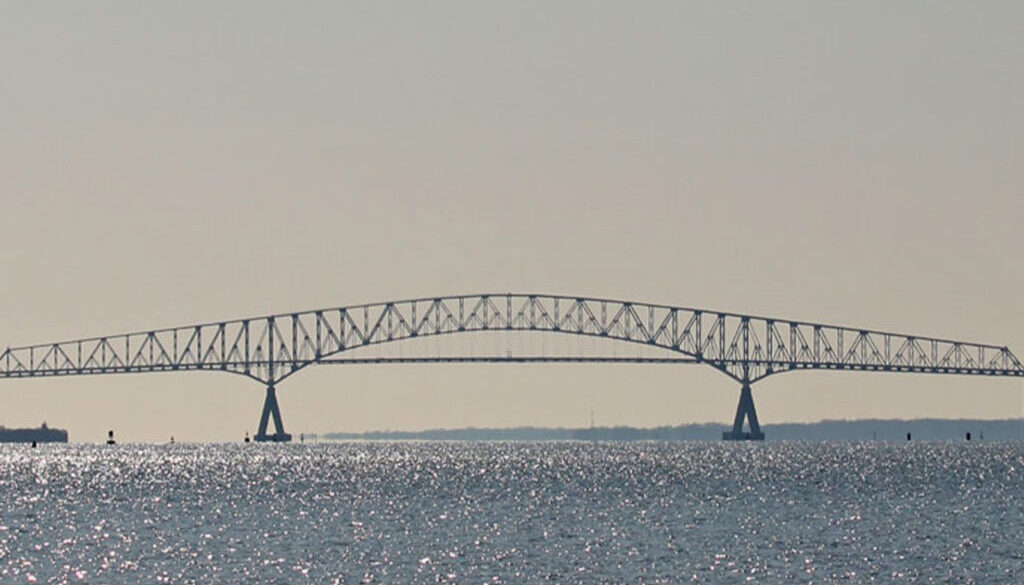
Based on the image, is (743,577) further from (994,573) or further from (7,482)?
(7,482)

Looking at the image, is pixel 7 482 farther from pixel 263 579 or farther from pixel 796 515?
pixel 263 579

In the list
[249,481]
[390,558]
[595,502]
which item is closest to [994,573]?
[390,558]

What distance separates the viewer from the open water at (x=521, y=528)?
63500 millimetres

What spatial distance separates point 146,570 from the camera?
64688 mm

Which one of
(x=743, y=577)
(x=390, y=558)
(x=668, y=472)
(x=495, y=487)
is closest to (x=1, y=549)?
(x=390, y=558)

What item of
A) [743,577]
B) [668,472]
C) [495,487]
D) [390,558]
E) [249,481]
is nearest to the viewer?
[743,577]

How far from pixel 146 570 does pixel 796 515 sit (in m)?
29.4

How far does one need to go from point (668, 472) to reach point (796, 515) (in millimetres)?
52754

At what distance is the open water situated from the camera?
2500 inches

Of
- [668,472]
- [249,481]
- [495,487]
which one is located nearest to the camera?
[495,487]

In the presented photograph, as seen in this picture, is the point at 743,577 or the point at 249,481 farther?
the point at 249,481

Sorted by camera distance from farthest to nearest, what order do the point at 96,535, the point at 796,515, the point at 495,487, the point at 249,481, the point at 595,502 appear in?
the point at 249,481
the point at 495,487
the point at 595,502
the point at 796,515
the point at 96,535

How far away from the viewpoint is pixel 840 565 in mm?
64875

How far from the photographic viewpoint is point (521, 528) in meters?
79.4
